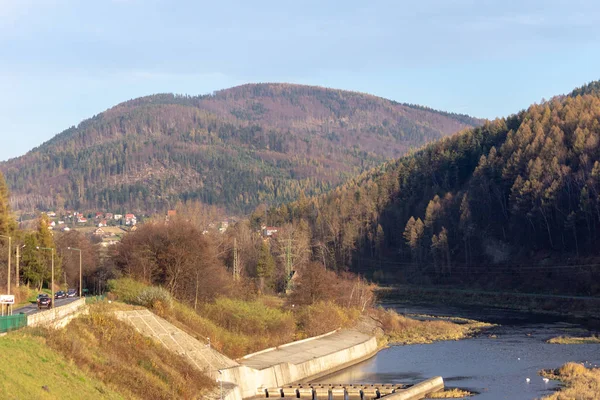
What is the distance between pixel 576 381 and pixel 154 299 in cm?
2874

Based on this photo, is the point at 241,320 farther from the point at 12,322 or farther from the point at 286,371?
the point at 12,322

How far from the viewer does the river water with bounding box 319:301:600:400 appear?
174ft

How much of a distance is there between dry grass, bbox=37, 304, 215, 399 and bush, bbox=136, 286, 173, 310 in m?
6.85

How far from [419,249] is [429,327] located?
203 ft

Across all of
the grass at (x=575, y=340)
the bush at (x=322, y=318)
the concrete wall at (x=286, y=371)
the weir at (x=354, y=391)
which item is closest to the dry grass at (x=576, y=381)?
the weir at (x=354, y=391)

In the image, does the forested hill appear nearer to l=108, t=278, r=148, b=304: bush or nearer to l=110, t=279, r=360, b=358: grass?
l=110, t=279, r=360, b=358: grass

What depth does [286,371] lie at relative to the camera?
56.1 meters

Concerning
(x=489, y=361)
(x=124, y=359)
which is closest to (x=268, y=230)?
(x=489, y=361)

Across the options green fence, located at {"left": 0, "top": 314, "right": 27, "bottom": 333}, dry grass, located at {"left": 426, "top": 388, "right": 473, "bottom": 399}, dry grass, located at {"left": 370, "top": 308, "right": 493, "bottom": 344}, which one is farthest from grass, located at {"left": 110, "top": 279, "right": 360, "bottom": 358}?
green fence, located at {"left": 0, "top": 314, "right": 27, "bottom": 333}

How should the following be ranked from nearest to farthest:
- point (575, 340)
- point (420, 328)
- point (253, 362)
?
point (253, 362) → point (575, 340) → point (420, 328)

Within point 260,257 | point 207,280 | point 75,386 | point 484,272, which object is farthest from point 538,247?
point 75,386

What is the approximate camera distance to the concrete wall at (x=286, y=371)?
51844 millimetres

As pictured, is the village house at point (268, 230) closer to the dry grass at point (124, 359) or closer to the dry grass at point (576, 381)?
the dry grass at point (576, 381)

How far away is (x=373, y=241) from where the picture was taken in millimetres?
161125
